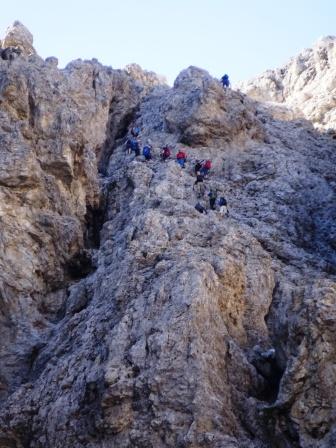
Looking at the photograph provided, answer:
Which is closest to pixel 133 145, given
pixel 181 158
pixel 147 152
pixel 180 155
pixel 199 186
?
pixel 147 152

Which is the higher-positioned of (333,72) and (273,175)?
(333,72)

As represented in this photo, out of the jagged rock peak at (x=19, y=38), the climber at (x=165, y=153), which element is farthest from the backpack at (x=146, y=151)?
the jagged rock peak at (x=19, y=38)

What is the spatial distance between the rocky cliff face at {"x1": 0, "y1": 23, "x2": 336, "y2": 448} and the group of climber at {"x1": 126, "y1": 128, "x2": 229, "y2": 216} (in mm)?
693

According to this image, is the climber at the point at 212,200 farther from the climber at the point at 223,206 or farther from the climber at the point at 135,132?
the climber at the point at 135,132

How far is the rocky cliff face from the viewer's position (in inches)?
852

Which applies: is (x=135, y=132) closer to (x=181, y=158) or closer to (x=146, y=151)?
(x=146, y=151)

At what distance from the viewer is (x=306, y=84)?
70000 mm

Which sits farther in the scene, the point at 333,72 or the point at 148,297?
the point at 333,72

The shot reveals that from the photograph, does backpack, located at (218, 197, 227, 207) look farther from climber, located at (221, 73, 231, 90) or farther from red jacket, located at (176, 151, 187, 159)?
climber, located at (221, 73, 231, 90)

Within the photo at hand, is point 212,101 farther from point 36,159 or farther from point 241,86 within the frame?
point 241,86

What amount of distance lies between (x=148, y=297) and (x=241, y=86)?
55956mm

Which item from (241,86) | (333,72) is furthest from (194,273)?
(241,86)

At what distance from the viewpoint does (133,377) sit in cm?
2291

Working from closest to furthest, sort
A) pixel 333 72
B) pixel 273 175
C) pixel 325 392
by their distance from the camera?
pixel 325 392
pixel 273 175
pixel 333 72
